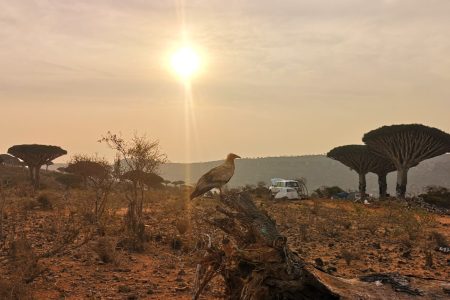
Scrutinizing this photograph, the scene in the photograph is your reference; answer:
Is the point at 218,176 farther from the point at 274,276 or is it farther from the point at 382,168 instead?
the point at 382,168

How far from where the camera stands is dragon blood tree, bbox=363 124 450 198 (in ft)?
109

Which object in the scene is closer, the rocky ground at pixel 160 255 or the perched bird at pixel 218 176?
the rocky ground at pixel 160 255

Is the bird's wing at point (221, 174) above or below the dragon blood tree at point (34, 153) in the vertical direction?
below

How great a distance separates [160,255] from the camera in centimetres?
1092

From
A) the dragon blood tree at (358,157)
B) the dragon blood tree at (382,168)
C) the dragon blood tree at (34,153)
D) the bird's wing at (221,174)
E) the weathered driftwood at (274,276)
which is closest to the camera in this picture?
the weathered driftwood at (274,276)

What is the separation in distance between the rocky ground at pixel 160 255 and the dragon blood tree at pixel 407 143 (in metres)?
17.6

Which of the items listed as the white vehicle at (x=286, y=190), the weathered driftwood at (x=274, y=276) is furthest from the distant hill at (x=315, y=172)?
the weathered driftwood at (x=274, y=276)

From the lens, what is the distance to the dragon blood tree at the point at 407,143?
33.2m

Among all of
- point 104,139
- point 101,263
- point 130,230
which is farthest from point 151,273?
point 104,139

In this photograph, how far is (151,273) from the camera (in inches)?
358

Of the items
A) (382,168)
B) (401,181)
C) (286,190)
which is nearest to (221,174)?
(286,190)

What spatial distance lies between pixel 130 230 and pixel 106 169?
14.3 feet

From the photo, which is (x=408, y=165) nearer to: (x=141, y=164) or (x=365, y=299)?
(x=141, y=164)

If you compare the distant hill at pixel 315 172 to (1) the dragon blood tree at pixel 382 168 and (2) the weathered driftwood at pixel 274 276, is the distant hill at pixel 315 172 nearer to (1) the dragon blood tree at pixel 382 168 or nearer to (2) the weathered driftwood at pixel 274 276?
(1) the dragon blood tree at pixel 382 168
